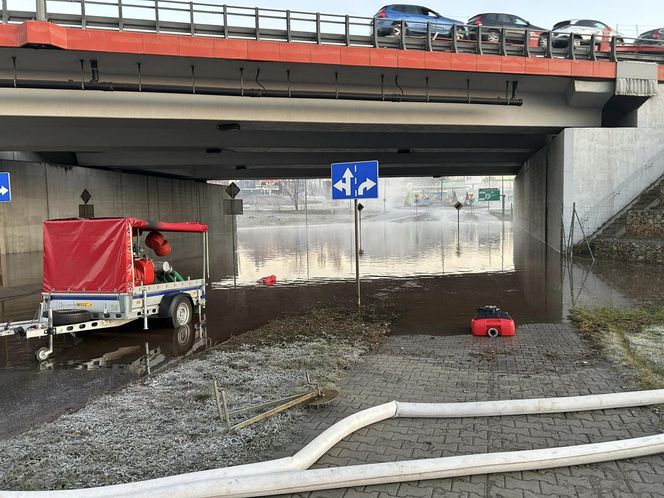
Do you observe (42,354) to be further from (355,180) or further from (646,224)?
(646,224)

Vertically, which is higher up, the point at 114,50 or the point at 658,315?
the point at 114,50

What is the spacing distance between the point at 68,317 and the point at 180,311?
216 centimetres

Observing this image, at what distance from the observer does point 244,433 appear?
413 centimetres

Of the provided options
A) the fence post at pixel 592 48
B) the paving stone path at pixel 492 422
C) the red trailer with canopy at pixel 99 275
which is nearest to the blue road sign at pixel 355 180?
the paving stone path at pixel 492 422

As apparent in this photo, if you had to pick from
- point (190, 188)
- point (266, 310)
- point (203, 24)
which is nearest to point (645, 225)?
point (266, 310)

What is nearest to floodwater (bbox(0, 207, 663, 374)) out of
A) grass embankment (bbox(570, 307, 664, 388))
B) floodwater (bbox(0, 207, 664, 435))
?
floodwater (bbox(0, 207, 664, 435))

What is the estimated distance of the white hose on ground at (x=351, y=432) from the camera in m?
3.09

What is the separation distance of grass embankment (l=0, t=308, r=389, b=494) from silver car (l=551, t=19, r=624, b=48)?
62.3 ft

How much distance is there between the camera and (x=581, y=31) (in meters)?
22.8

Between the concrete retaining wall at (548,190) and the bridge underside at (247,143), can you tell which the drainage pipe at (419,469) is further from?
Answer: the concrete retaining wall at (548,190)

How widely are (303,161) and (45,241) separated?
74.8ft

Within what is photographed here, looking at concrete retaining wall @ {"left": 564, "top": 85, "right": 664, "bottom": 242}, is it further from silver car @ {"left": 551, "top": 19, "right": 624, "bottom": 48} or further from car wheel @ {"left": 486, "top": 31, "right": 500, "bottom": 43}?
car wheel @ {"left": 486, "top": 31, "right": 500, "bottom": 43}

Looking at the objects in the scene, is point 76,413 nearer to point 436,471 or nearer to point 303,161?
point 436,471

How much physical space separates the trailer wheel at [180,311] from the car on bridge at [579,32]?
18.0 metres
